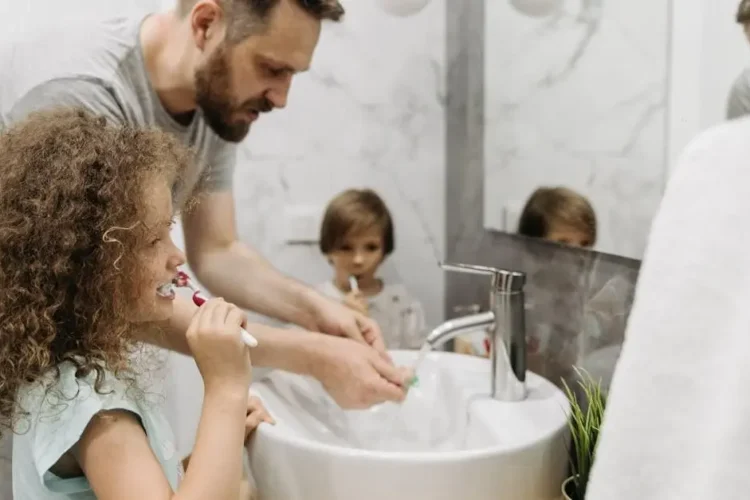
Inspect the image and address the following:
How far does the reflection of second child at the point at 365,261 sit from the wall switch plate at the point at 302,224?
15 mm

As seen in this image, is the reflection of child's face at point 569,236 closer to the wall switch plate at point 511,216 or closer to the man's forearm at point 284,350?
the wall switch plate at point 511,216

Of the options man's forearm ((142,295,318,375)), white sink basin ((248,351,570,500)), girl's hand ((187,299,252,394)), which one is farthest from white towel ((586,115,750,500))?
man's forearm ((142,295,318,375))

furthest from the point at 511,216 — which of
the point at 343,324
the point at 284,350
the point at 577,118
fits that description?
the point at 284,350

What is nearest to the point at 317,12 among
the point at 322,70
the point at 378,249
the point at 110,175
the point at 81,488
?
the point at 322,70

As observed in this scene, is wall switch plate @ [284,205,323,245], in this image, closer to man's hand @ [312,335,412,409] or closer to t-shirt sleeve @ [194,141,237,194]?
t-shirt sleeve @ [194,141,237,194]

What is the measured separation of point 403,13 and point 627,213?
670mm

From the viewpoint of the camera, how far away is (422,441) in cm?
120

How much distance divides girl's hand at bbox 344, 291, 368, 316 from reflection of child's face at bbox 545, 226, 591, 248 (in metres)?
0.42

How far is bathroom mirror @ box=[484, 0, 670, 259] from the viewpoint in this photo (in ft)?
3.24

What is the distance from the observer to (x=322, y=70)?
4.61 ft

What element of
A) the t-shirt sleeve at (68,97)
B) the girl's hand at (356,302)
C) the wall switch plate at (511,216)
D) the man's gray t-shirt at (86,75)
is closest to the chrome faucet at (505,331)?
the wall switch plate at (511,216)

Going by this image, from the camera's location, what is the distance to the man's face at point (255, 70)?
3.79ft

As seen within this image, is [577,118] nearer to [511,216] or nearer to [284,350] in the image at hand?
[511,216]

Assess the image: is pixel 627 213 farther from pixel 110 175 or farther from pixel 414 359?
pixel 110 175
